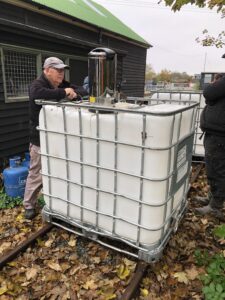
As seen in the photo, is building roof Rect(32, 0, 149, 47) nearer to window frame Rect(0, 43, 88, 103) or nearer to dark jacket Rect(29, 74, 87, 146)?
window frame Rect(0, 43, 88, 103)

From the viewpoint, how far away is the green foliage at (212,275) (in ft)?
7.91

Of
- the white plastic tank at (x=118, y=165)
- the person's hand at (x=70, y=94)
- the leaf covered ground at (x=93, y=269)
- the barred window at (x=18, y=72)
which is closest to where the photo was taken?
the white plastic tank at (x=118, y=165)

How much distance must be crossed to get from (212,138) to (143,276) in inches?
82.5

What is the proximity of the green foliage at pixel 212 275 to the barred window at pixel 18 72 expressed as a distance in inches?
205

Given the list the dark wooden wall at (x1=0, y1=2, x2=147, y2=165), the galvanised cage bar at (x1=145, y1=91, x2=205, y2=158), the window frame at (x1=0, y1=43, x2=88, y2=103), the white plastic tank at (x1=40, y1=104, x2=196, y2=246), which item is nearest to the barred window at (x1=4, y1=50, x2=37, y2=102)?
the window frame at (x1=0, y1=43, x2=88, y2=103)

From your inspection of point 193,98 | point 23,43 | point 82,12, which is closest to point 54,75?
point 23,43

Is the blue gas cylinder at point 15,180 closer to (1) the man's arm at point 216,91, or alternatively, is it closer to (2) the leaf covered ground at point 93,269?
(2) the leaf covered ground at point 93,269

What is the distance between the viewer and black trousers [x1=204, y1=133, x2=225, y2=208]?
11.9 feet

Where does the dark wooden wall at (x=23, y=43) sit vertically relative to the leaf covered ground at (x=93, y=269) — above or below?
above

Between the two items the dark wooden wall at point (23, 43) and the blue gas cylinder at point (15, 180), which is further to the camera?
the dark wooden wall at point (23, 43)

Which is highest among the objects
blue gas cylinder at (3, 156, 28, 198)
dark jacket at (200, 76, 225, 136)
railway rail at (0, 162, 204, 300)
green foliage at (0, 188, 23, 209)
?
dark jacket at (200, 76, 225, 136)

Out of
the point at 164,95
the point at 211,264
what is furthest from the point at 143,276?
the point at 164,95

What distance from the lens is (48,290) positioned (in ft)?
8.48

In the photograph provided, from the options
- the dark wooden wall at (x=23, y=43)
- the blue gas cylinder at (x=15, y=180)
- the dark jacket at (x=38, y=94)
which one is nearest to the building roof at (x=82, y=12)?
the dark wooden wall at (x=23, y=43)
